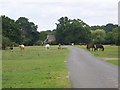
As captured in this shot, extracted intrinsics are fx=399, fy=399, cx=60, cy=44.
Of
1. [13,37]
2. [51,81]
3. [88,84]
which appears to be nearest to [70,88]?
[88,84]

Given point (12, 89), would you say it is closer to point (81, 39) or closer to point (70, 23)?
point (81, 39)

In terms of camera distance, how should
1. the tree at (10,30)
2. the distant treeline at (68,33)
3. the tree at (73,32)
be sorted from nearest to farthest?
the tree at (10,30)
the distant treeline at (68,33)
the tree at (73,32)

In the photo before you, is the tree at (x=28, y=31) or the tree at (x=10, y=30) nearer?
the tree at (x=10, y=30)

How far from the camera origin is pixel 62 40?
169m

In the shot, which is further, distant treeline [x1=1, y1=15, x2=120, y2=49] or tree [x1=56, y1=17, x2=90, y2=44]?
tree [x1=56, y1=17, x2=90, y2=44]

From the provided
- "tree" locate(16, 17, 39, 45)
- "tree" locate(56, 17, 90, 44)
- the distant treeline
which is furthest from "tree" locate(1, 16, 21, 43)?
"tree" locate(56, 17, 90, 44)

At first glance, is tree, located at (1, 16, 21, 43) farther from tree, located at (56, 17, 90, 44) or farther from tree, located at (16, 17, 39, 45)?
tree, located at (56, 17, 90, 44)

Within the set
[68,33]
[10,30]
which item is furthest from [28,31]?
[10,30]

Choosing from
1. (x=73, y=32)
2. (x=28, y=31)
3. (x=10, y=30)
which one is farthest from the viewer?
(x=28, y=31)

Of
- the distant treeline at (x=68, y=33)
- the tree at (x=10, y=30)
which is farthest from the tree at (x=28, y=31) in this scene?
the tree at (x=10, y=30)

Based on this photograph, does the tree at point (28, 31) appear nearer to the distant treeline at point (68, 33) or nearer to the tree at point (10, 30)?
the distant treeline at point (68, 33)

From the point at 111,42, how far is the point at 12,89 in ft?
447

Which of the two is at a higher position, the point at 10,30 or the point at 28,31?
the point at 28,31

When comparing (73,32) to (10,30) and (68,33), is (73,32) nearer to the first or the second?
(68,33)
